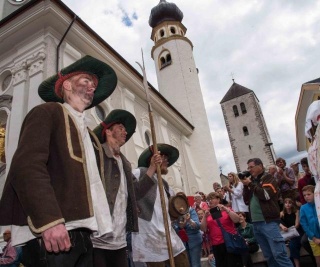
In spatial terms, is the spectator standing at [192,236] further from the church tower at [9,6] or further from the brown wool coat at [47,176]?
the church tower at [9,6]

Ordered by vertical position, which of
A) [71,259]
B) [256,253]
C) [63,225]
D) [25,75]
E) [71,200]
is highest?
[25,75]

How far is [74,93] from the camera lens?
218cm

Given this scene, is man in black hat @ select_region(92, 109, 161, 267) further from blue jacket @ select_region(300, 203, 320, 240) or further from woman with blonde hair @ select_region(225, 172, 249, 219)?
woman with blonde hair @ select_region(225, 172, 249, 219)

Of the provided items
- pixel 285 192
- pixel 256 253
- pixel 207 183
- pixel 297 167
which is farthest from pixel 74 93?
pixel 207 183

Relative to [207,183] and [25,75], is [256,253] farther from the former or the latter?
[207,183]

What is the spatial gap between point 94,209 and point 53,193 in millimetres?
387

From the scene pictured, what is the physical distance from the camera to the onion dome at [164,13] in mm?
24000

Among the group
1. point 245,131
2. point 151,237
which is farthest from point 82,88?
point 245,131

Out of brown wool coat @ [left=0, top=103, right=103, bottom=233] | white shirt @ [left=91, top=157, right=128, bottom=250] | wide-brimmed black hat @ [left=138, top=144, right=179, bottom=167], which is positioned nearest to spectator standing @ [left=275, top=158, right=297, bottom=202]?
wide-brimmed black hat @ [left=138, top=144, right=179, bottom=167]

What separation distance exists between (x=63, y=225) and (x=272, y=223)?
389 centimetres

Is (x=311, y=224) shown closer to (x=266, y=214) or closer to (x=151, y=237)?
(x=266, y=214)

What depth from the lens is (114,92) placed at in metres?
12.0

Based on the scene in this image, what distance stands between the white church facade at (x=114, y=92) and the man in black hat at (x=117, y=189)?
0.43m

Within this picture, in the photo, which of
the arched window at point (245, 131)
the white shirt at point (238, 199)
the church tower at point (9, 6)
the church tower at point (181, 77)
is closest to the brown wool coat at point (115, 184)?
the white shirt at point (238, 199)
